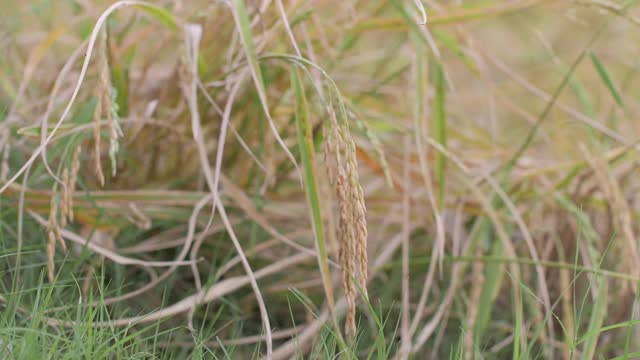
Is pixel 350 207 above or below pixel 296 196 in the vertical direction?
above

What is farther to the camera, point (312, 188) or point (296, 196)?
point (296, 196)

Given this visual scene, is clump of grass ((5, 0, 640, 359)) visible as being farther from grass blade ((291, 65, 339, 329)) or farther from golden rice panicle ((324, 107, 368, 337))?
golden rice panicle ((324, 107, 368, 337))

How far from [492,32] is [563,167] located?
1.95m

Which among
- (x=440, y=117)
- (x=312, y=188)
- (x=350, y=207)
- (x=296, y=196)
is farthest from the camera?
(x=296, y=196)

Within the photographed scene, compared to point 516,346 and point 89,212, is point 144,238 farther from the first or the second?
point 516,346

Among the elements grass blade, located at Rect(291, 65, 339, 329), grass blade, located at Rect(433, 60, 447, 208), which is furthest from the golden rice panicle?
grass blade, located at Rect(433, 60, 447, 208)

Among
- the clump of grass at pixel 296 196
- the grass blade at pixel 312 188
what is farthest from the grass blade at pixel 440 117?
the grass blade at pixel 312 188

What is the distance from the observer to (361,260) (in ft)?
2.98

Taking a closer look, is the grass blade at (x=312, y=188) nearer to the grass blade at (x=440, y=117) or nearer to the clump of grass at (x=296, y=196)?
the clump of grass at (x=296, y=196)

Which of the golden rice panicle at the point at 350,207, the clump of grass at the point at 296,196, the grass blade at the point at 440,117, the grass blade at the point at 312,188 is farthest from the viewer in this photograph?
the grass blade at the point at 440,117

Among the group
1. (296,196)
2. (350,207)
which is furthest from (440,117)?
(350,207)

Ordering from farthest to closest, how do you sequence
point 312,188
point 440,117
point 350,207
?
point 440,117
point 312,188
point 350,207

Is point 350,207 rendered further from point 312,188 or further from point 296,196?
point 296,196

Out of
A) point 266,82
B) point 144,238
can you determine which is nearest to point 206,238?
point 144,238
